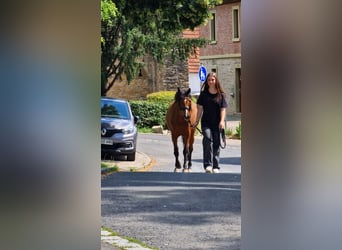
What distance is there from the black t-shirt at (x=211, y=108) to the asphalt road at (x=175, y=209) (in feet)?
3.50

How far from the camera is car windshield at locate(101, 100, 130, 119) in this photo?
1861 centimetres

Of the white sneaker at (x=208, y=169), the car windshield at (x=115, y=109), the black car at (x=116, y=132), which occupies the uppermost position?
the car windshield at (x=115, y=109)

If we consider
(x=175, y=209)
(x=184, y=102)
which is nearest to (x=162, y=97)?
(x=184, y=102)

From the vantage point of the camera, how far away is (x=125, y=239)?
7180mm

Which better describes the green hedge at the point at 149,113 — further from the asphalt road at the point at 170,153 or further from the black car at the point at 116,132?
the black car at the point at 116,132

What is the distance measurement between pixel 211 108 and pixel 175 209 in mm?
4268

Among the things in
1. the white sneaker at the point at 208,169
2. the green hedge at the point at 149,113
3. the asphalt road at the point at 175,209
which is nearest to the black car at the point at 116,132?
the asphalt road at the point at 175,209

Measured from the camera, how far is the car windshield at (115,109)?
18609 mm

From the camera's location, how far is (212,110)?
13.1 metres

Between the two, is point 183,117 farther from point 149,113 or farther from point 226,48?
point 226,48

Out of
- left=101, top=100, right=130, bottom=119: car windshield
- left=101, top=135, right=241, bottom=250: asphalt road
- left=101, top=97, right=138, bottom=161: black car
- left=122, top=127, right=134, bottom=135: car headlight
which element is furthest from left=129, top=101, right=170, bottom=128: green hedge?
left=101, top=135, right=241, bottom=250: asphalt road

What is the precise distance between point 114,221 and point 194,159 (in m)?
11.1
